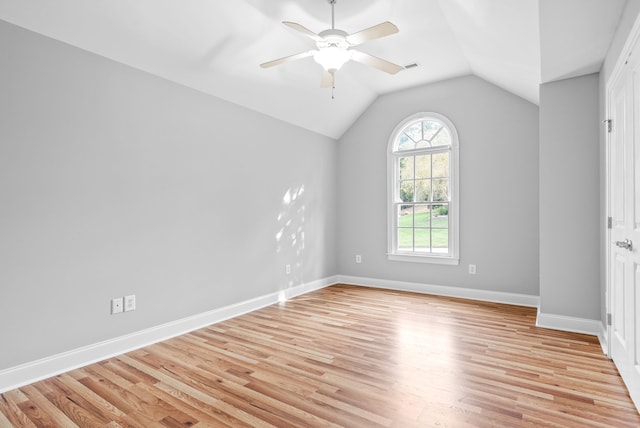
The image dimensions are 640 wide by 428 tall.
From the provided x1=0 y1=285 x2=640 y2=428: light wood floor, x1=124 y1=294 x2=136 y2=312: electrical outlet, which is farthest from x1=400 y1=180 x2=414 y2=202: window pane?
x1=124 y1=294 x2=136 y2=312: electrical outlet

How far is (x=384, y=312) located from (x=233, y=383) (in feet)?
7.12

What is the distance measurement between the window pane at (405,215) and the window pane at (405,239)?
3.5 inches

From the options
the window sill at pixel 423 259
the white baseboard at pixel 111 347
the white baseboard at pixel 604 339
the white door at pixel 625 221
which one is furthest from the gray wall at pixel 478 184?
the white baseboard at pixel 111 347

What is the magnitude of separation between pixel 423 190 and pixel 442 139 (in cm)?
76

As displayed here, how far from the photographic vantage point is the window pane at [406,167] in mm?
5371

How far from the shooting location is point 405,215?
5.44m

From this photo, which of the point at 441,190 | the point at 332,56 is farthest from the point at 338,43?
the point at 441,190

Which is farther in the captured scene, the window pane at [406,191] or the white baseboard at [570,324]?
the window pane at [406,191]

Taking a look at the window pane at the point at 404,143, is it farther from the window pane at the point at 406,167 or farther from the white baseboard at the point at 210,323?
the white baseboard at the point at 210,323

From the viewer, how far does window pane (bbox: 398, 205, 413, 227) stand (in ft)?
17.7

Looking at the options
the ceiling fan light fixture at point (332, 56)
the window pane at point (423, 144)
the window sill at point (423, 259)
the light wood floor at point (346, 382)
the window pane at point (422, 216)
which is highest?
the ceiling fan light fixture at point (332, 56)

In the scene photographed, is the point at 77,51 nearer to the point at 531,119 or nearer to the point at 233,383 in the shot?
the point at 233,383

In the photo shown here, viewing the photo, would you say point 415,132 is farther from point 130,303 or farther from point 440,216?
point 130,303

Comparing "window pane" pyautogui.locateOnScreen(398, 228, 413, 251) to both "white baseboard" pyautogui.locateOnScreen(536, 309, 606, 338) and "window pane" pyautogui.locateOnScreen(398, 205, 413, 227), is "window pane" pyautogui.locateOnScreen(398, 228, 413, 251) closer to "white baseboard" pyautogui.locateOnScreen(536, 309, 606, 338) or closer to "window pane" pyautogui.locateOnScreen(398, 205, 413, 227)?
"window pane" pyautogui.locateOnScreen(398, 205, 413, 227)
